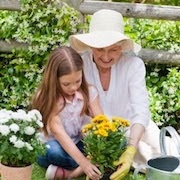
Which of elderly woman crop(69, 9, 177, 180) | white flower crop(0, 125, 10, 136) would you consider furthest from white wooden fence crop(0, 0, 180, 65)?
white flower crop(0, 125, 10, 136)

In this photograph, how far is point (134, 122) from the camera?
330 centimetres

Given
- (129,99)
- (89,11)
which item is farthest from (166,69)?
(129,99)

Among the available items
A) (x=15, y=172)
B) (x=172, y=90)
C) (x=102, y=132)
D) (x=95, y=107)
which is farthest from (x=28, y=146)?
(x=172, y=90)

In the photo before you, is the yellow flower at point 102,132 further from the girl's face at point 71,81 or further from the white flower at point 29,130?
the girl's face at point 71,81

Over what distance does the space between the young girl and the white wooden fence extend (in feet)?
3.20

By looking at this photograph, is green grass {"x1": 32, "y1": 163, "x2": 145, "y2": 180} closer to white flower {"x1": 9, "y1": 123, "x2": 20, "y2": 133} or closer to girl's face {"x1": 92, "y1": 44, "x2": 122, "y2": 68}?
girl's face {"x1": 92, "y1": 44, "x2": 122, "y2": 68}

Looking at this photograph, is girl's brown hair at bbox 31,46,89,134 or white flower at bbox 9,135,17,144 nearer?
white flower at bbox 9,135,17,144

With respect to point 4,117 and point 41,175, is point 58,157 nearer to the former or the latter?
point 41,175

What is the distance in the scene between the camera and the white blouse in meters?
3.43

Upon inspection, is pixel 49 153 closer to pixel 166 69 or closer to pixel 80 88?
pixel 80 88

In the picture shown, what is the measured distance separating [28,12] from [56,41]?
1.02ft

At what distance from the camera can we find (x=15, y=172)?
2912 mm

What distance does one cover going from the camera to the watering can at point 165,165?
109 inches

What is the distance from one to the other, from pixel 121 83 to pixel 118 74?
0.05 metres
